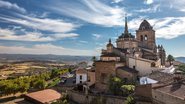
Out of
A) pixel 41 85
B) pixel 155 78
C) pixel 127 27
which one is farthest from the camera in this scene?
pixel 41 85

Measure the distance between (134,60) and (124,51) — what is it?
3.51 meters

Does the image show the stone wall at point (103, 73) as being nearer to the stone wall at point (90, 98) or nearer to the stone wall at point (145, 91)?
the stone wall at point (90, 98)

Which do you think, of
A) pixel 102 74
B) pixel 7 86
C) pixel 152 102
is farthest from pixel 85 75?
pixel 152 102

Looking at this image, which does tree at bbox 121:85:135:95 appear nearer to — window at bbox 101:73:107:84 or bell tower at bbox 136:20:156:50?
window at bbox 101:73:107:84

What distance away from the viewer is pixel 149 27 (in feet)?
181

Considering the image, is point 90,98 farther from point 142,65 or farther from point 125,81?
point 142,65

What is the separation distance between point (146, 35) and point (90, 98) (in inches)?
1117

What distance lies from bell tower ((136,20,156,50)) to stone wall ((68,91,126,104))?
2485cm

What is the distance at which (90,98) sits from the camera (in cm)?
3397

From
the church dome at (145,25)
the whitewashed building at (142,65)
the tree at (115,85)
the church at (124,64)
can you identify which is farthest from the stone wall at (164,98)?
the church dome at (145,25)

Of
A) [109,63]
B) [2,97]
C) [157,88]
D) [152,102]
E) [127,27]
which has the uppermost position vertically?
[127,27]

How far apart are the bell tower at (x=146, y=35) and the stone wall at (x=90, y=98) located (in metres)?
24.8

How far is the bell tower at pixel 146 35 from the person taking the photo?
55125 millimetres

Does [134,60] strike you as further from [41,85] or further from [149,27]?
[41,85]
